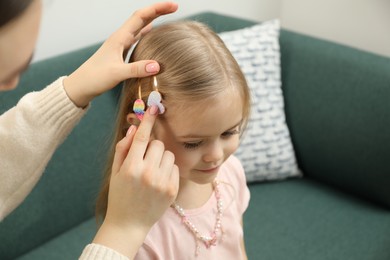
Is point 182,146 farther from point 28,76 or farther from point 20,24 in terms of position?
point 28,76

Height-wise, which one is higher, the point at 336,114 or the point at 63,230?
the point at 336,114

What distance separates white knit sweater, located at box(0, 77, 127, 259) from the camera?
1123 mm

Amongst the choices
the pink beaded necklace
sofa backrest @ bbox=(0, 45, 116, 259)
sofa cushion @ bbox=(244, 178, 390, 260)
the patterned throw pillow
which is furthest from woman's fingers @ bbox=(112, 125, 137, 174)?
the patterned throw pillow

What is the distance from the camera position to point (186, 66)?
102 cm

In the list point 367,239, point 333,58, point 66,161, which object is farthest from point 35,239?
point 333,58

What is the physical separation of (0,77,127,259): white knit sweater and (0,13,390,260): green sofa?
17.4 inches

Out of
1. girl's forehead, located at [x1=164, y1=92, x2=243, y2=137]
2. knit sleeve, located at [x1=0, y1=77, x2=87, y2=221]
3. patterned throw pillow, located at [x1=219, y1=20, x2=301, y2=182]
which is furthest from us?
patterned throw pillow, located at [x1=219, y1=20, x2=301, y2=182]

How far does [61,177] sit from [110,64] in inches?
29.5

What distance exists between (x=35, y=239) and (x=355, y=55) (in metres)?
1.24

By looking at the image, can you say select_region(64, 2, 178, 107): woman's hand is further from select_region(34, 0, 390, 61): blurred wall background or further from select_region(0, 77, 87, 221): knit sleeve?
select_region(34, 0, 390, 61): blurred wall background

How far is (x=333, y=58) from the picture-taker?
194 centimetres

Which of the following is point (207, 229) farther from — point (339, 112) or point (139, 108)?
point (339, 112)

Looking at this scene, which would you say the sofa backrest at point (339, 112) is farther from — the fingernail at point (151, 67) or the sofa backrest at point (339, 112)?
the fingernail at point (151, 67)

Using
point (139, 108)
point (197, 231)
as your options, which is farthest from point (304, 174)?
point (139, 108)
